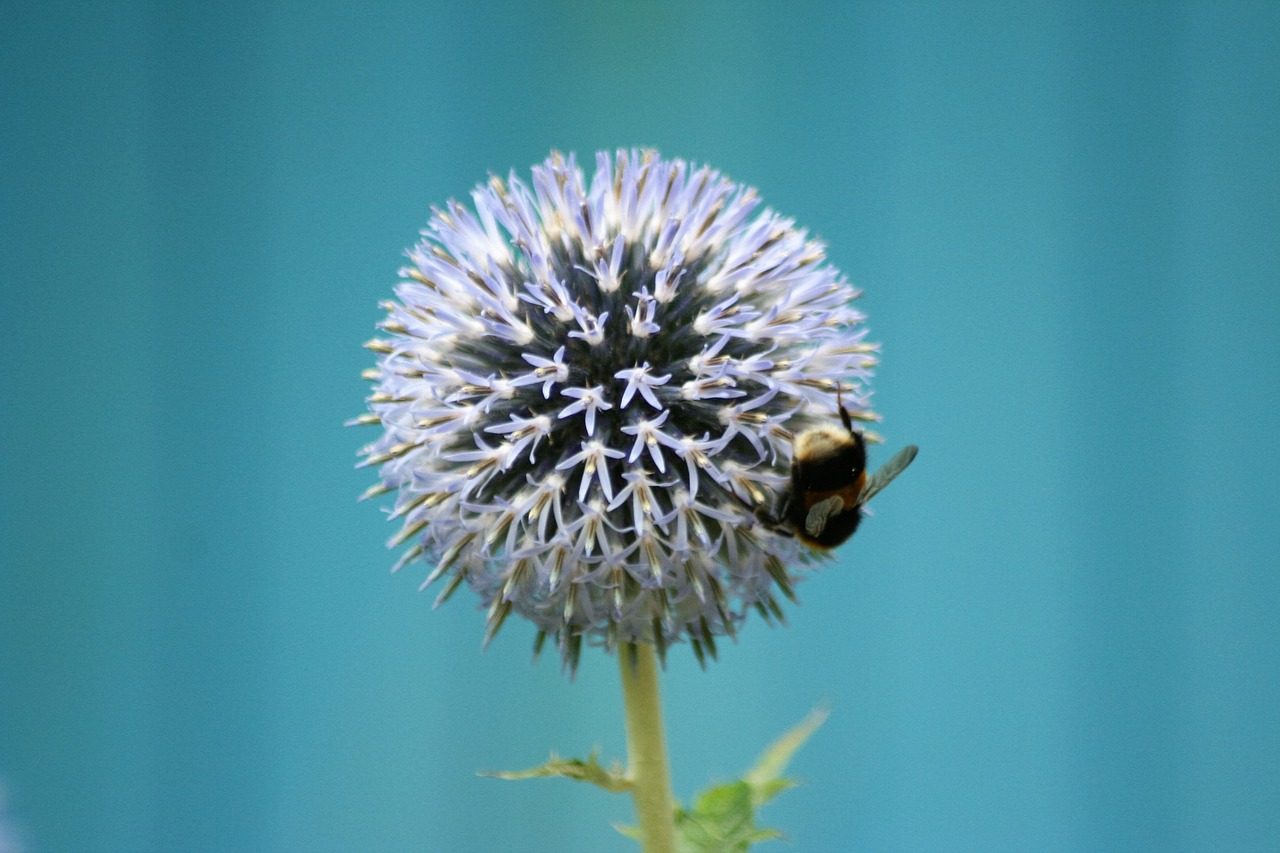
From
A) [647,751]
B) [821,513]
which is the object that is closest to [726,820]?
[647,751]

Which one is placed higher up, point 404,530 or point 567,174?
point 567,174

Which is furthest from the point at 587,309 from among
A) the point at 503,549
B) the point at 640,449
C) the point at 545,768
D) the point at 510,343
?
the point at 545,768

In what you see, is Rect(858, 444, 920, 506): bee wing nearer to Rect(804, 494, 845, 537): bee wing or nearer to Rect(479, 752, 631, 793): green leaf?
Rect(804, 494, 845, 537): bee wing

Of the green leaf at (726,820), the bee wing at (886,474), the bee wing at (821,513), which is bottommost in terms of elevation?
the green leaf at (726,820)

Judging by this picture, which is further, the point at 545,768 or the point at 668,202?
the point at 668,202

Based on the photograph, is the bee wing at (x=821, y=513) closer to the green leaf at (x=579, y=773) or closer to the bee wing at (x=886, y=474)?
the bee wing at (x=886, y=474)

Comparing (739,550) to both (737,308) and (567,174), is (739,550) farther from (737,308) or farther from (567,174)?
(567,174)

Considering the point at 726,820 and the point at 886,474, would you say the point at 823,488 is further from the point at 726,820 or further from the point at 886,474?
the point at 726,820

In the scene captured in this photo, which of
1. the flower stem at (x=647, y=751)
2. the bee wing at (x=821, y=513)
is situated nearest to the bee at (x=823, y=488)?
the bee wing at (x=821, y=513)

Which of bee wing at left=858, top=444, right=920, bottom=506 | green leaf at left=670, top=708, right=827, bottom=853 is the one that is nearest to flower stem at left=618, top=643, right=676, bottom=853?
green leaf at left=670, top=708, right=827, bottom=853
